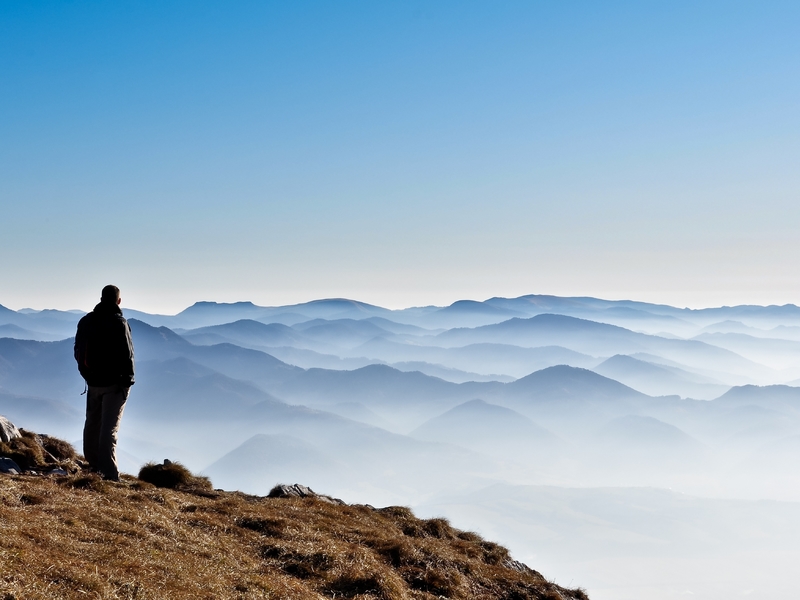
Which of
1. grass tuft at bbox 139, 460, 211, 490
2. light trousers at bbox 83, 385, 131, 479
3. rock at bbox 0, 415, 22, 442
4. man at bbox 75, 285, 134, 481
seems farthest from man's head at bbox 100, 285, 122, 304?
rock at bbox 0, 415, 22, 442

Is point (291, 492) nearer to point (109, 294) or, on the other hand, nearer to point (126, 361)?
point (126, 361)

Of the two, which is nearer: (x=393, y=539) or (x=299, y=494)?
(x=393, y=539)

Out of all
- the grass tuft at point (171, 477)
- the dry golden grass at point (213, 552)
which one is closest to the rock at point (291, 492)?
the grass tuft at point (171, 477)

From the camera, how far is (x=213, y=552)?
37.4ft

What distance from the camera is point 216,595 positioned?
29.7 ft

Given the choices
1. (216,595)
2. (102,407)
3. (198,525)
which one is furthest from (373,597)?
(102,407)

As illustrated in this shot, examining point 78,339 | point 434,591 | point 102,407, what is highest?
point 78,339

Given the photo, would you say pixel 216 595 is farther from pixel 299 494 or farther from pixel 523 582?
pixel 299 494

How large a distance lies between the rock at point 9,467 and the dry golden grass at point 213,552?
1.16m

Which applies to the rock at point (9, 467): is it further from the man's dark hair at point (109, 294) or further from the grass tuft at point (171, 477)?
the man's dark hair at point (109, 294)

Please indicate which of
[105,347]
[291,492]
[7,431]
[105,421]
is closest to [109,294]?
[105,347]

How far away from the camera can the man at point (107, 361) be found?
15.6 meters

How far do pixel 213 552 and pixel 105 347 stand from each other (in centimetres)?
711

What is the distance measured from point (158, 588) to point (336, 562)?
14.1 ft
